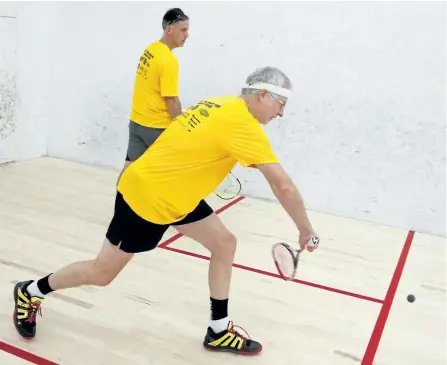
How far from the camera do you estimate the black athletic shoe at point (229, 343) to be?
6.81ft

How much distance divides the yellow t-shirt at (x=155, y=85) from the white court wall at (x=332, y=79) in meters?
1.16

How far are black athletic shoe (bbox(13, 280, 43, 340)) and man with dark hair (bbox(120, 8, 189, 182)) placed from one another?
1327mm

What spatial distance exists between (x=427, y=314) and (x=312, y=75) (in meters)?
1.95

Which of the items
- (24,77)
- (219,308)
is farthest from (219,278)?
(24,77)

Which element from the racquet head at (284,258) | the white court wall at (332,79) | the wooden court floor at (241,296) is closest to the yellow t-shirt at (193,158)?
the racquet head at (284,258)

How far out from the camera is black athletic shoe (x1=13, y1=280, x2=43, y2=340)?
6.64 ft

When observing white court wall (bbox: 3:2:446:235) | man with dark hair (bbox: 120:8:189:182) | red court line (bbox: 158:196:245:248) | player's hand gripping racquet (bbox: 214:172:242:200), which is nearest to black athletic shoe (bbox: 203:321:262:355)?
red court line (bbox: 158:196:245:248)

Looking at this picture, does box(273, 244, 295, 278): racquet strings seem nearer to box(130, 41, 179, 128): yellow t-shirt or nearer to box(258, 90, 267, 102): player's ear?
box(258, 90, 267, 102): player's ear

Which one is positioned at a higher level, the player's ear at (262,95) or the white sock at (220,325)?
the player's ear at (262,95)

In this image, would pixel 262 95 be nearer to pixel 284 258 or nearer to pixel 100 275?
pixel 284 258

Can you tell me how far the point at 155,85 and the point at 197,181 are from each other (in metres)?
1.50

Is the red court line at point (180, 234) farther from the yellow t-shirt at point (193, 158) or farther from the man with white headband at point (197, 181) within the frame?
the yellow t-shirt at point (193, 158)

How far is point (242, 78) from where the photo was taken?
13.8ft

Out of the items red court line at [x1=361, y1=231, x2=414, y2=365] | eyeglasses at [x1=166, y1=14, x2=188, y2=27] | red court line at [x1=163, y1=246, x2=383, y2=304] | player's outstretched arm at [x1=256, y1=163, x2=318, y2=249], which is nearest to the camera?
player's outstretched arm at [x1=256, y1=163, x2=318, y2=249]
